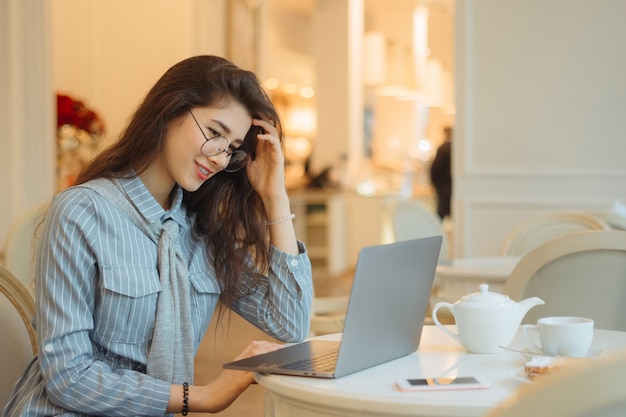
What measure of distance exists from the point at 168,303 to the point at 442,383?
0.61 metres

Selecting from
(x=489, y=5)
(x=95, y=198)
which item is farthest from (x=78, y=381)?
(x=489, y=5)

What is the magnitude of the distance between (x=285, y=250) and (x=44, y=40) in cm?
276

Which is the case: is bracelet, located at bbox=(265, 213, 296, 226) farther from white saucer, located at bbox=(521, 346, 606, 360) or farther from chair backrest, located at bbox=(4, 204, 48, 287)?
chair backrest, located at bbox=(4, 204, 48, 287)

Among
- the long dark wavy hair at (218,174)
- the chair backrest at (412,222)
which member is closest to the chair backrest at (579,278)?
the long dark wavy hair at (218,174)

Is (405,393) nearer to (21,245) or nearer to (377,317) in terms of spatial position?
(377,317)

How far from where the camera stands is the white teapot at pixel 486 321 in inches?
65.6

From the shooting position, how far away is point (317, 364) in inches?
61.8

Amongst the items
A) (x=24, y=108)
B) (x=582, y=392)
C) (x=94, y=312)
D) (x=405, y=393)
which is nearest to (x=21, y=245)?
(x=94, y=312)

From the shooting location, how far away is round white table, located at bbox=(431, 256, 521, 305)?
338 cm

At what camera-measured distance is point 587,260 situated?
2.16 meters

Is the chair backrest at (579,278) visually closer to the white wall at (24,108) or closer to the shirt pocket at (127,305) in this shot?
the shirt pocket at (127,305)

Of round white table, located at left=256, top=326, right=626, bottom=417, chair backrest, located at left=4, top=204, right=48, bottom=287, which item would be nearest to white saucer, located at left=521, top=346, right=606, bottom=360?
round white table, located at left=256, top=326, right=626, bottom=417

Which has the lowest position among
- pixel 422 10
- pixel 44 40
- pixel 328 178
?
pixel 328 178

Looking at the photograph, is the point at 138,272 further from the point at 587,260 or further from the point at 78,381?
the point at 587,260
